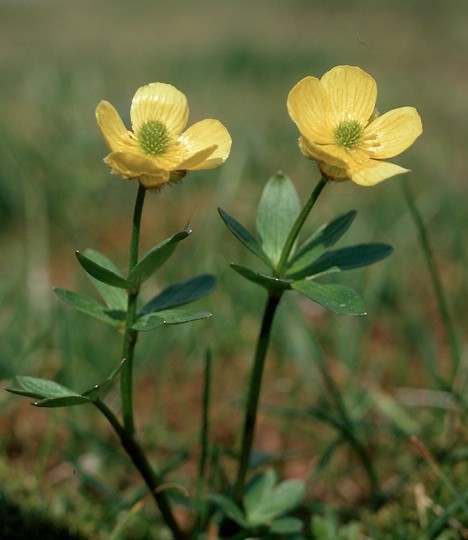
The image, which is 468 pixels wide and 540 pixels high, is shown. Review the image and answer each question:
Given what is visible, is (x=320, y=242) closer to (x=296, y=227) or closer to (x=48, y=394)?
(x=296, y=227)

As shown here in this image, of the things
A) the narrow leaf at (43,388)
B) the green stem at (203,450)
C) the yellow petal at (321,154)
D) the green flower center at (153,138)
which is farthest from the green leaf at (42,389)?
the yellow petal at (321,154)

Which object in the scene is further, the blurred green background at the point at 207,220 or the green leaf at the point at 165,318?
the blurred green background at the point at 207,220

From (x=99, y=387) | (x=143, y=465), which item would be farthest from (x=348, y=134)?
(x=143, y=465)

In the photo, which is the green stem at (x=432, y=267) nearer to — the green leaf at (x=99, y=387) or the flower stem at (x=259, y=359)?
the flower stem at (x=259, y=359)

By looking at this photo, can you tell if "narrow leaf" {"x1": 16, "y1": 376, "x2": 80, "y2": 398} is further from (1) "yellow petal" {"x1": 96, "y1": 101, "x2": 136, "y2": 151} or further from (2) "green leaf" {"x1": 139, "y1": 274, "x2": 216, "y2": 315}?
(1) "yellow petal" {"x1": 96, "y1": 101, "x2": 136, "y2": 151}

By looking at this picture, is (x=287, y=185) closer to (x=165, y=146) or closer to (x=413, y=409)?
(x=165, y=146)

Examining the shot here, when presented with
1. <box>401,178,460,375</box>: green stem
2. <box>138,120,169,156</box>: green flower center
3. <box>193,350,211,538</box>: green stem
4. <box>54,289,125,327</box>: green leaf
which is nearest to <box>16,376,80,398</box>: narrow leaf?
<box>54,289,125,327</box>: green leaf
